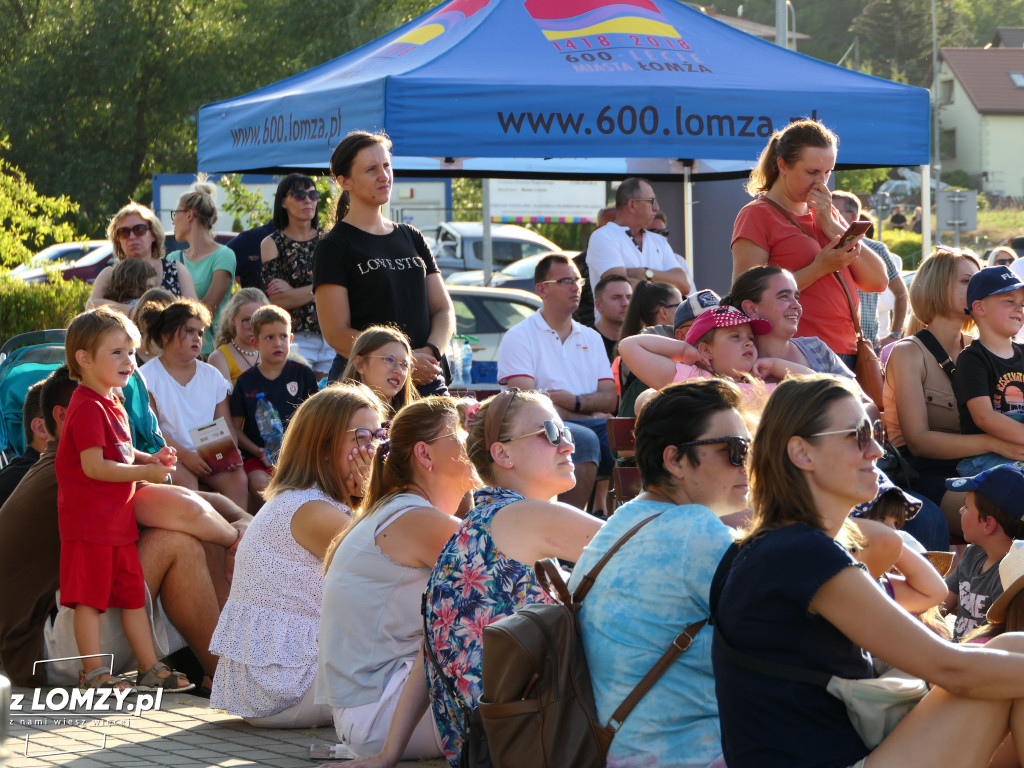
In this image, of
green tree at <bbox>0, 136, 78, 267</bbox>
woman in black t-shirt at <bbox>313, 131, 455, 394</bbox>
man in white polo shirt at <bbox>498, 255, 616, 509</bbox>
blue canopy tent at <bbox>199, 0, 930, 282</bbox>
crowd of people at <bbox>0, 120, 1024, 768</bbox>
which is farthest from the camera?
green tree at <bbox>0, 136, 78, 267</bbox>

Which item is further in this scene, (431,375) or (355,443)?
(431,375)

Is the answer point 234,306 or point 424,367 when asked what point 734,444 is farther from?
point 234,306

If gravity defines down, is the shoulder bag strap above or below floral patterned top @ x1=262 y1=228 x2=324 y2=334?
below

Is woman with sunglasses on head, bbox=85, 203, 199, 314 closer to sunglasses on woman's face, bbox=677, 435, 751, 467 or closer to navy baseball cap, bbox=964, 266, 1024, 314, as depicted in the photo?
navy baseball cap, bbox=964, 266, 1024, 314

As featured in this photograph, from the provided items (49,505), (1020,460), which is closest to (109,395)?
(49,505)

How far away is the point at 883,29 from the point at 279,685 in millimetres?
90146

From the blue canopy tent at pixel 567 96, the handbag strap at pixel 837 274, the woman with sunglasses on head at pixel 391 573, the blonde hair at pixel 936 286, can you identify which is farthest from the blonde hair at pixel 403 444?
the blue canopy tent at pixel 567 96

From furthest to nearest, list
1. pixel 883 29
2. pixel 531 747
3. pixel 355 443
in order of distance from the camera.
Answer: pixel 883 29 < pixel 355 443 < pixel 531 747

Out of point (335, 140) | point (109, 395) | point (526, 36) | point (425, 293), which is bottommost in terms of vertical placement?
point (109, 395)

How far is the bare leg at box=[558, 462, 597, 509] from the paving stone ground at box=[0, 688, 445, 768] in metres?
2.57

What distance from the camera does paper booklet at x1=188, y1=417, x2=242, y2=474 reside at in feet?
22.2

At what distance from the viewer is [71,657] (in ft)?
18.4

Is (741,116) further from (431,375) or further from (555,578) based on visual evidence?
(555,578)

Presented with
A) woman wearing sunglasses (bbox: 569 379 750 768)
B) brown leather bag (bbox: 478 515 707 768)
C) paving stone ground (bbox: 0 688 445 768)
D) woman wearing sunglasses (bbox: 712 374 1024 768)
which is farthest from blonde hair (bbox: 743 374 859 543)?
paving stone ground (bbox: 0 688 445 768)
